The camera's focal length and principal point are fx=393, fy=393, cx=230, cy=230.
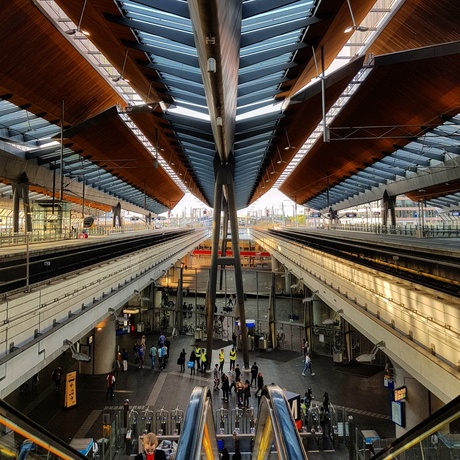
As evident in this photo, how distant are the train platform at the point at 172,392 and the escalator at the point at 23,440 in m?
8.90

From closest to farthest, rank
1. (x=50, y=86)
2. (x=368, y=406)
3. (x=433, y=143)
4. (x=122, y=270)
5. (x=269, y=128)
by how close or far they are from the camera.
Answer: (x=122, y=270) < (x=368, y=406) < (x=50, y=86) < (x=269, y=128) < (x=433, y=143)

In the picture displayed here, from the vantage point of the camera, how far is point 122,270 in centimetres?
1317

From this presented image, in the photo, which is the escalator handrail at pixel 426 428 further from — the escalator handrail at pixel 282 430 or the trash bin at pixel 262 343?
the trash bin at pixel 262 343

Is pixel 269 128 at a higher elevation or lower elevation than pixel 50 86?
lower

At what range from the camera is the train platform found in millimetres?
12289

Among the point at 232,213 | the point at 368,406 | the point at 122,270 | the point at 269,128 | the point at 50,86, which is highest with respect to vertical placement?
the point at 50,86

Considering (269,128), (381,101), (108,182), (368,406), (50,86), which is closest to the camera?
(368,406)

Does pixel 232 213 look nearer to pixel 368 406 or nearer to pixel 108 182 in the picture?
pixel 368 406

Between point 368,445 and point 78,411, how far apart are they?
9309 mm

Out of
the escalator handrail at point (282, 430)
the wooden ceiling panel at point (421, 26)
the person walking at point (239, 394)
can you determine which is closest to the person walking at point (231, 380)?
the person walking at point (239, 394)

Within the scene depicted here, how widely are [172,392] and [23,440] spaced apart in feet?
44.6

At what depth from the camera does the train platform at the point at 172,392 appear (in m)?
12.3

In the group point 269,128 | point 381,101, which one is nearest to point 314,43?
point 269,128

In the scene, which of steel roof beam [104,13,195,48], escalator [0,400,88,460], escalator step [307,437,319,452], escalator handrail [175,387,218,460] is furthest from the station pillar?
escalator [0,400,88,460]
